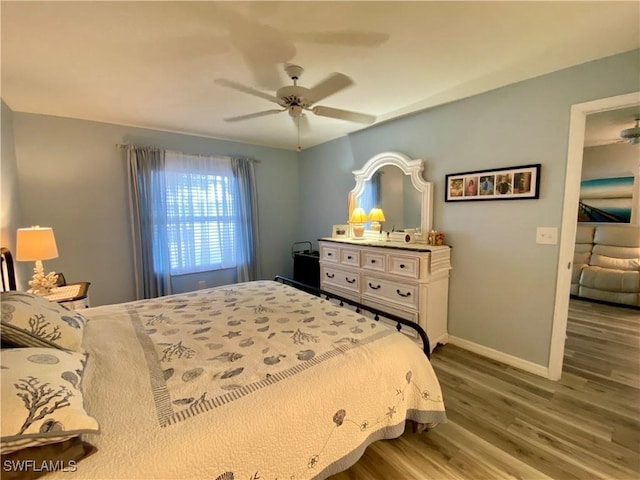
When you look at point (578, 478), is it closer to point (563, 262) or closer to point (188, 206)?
point (563, 262)

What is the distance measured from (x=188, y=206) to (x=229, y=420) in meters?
3.31

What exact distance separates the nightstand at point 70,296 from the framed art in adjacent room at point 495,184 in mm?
3403

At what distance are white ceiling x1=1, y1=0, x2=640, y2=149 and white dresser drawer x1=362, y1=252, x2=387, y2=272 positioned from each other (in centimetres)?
155

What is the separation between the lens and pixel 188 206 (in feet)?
12.2

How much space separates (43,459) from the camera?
0.74 m

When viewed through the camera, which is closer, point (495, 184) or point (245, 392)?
point (245, 392)

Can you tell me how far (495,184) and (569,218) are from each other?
23.1 inches

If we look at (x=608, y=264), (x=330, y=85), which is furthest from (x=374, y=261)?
(x=608, y=264)

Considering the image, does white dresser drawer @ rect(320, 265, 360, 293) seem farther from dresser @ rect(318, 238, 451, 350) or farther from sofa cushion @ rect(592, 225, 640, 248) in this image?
sofa cushion @ rect(592, 225, 640, 248)

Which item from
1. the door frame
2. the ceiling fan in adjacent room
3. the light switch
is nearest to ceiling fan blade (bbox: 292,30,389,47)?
the ceiling fan in adjacent room

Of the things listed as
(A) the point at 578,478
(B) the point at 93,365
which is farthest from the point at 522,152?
(B) the point at 93,365

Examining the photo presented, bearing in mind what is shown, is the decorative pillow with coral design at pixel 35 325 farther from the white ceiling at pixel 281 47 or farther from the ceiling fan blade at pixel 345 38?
the ceiling fan blade at pixel 345 38

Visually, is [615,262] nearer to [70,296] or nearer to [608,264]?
[608,264]

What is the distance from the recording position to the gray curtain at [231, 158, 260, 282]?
4.09 m
